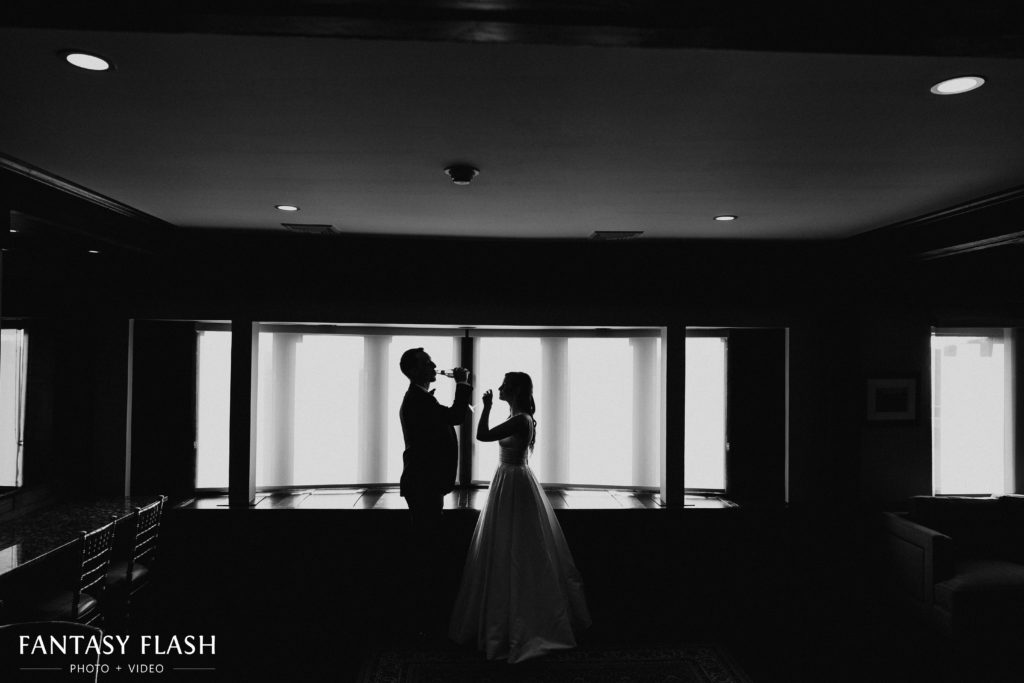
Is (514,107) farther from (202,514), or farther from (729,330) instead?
(202,514)

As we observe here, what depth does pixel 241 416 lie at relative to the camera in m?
5.06

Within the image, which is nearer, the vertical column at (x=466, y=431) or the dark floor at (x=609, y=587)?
the dark floor at (x=609, y=587)

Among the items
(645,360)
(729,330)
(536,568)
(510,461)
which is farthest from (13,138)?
(729,330)

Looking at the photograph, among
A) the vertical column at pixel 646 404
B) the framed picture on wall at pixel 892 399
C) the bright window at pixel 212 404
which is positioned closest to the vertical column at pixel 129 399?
the bright window at pixel 212 404

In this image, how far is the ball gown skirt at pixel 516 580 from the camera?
3.95 m

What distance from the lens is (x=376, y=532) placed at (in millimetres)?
5070

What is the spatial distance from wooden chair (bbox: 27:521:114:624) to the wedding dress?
2.17 m

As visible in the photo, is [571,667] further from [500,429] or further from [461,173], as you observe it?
[461,173]

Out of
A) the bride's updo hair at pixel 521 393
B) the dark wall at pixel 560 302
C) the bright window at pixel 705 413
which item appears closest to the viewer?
the bride's updo hair at pixel 521 393

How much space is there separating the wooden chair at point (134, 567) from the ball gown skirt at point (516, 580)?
2073 millimetres

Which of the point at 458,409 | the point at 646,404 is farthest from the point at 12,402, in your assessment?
the point at 646,404

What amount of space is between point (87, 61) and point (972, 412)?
6.90 metres

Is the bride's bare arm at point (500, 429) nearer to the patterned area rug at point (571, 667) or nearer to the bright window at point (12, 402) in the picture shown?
the patterned area rug at point (571, 667)

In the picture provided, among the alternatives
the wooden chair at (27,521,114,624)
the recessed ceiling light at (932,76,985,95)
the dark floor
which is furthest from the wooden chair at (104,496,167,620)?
the recessed ceiling light at (932,76,985,95)
